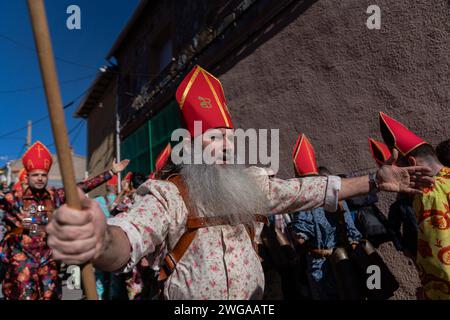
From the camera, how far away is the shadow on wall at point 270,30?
4912mm

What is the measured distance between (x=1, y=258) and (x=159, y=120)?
6016mm

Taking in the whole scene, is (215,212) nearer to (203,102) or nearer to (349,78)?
(203,102)

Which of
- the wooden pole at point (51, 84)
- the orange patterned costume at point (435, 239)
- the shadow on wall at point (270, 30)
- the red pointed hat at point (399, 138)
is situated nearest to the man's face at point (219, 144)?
the wooden pole at point (51, 84)

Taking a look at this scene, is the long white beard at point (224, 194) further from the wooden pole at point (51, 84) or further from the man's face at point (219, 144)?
the wooden pole at point (51, 84)

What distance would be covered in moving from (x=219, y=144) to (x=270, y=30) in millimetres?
4073

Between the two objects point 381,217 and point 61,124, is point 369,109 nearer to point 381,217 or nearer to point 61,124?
point 381,217

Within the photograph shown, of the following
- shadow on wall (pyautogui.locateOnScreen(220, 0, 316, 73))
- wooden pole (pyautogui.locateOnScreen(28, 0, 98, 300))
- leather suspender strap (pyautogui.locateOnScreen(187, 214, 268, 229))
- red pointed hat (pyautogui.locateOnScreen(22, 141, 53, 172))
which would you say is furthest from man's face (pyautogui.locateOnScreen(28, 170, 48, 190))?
shadow on wall (pyautogui.locateOnScreen(220, 0, 316, 73))

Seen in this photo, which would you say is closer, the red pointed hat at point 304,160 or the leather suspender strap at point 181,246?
the leather suspender strap at point 181,246

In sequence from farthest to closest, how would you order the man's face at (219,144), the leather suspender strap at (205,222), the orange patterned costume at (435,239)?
the orange patterned costume at (435,239) → the man's face at (219,144) → the leather suspender strap at (205,222)

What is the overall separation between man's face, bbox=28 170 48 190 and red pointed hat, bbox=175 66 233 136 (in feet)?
8.15

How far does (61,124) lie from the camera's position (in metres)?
0.86

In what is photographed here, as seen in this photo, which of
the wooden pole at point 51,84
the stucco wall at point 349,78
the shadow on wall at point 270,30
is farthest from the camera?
the shadow on wall at point 270,30

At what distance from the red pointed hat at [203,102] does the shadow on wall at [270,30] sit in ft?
10.6

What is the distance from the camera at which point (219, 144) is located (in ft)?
6.12
